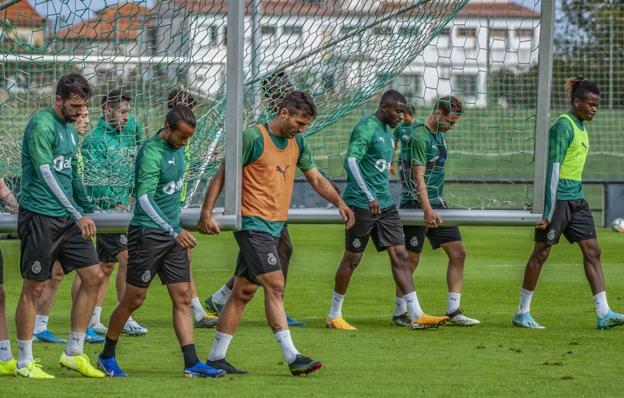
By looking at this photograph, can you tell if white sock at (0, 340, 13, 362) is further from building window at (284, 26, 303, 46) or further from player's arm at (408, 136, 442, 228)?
player's arm at (408, 136, 442, 228)

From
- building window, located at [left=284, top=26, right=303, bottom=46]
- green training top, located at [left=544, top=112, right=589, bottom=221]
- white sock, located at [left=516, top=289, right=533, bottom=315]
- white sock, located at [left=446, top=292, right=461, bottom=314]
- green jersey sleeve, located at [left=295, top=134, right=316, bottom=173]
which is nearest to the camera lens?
green jersey sleeve, located at [left=295, top=134, right=316, bottom=173]

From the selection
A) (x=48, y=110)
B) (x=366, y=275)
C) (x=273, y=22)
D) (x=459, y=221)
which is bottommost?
(x=366, y=275)

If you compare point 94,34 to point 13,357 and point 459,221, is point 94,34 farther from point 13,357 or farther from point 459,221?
point 459,221

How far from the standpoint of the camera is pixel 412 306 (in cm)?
1173

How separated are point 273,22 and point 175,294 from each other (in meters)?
2.54

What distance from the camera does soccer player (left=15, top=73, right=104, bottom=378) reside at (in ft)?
29.4

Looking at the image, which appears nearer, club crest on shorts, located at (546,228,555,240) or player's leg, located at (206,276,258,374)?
player's leg, located at (206,276,258,374)

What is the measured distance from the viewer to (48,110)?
9.08 m

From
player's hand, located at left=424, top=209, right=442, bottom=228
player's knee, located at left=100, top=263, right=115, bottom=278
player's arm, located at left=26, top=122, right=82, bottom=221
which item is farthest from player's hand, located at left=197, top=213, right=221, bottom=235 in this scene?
player's knee, located at left=100, top=263, right=115, bottom=278

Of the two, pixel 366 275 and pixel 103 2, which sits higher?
pixel 103 2

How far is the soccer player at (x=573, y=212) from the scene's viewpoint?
1169 centimetres

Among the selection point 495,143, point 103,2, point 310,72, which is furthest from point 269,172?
point 495,143

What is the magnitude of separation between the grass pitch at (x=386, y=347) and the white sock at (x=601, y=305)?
0.61 feet

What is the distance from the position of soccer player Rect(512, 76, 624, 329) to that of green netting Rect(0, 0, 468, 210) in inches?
60.1
